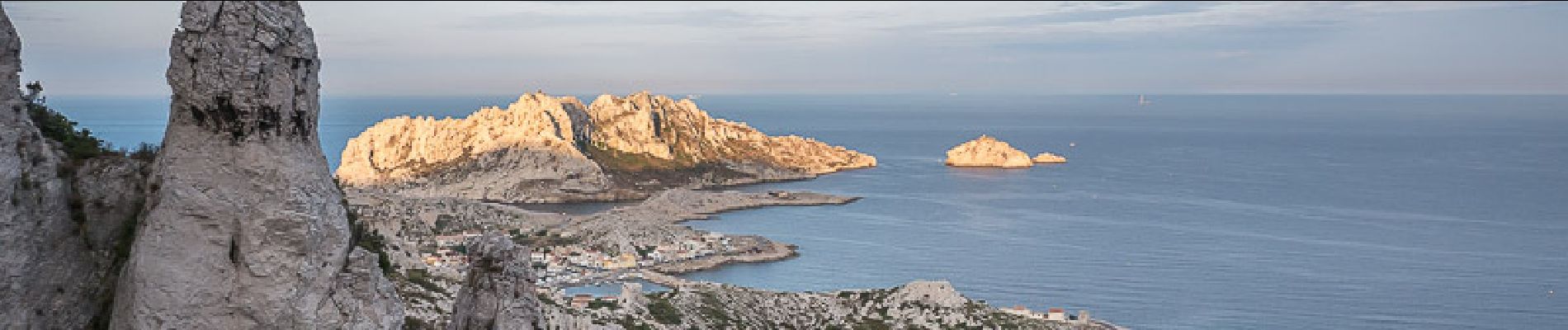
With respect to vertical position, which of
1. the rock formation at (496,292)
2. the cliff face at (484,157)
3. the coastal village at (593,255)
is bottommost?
the coastal village at (593,255)

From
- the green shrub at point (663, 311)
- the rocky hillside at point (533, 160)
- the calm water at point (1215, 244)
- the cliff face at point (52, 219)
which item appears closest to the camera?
the cliff face at point (52, 219)

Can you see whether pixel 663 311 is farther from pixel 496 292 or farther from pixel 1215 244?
pixel 1215 244

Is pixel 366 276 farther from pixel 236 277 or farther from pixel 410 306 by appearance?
pixel 410 306

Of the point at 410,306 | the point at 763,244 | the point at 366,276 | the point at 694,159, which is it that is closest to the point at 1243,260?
the point at 763,244

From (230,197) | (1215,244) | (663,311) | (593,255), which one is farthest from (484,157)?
(230,197)

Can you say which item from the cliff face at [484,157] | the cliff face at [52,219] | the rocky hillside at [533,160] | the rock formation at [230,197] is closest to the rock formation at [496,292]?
the rock formation at [230,197]

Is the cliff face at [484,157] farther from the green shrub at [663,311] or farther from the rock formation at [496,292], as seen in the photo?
the rock formation at [496,292]
